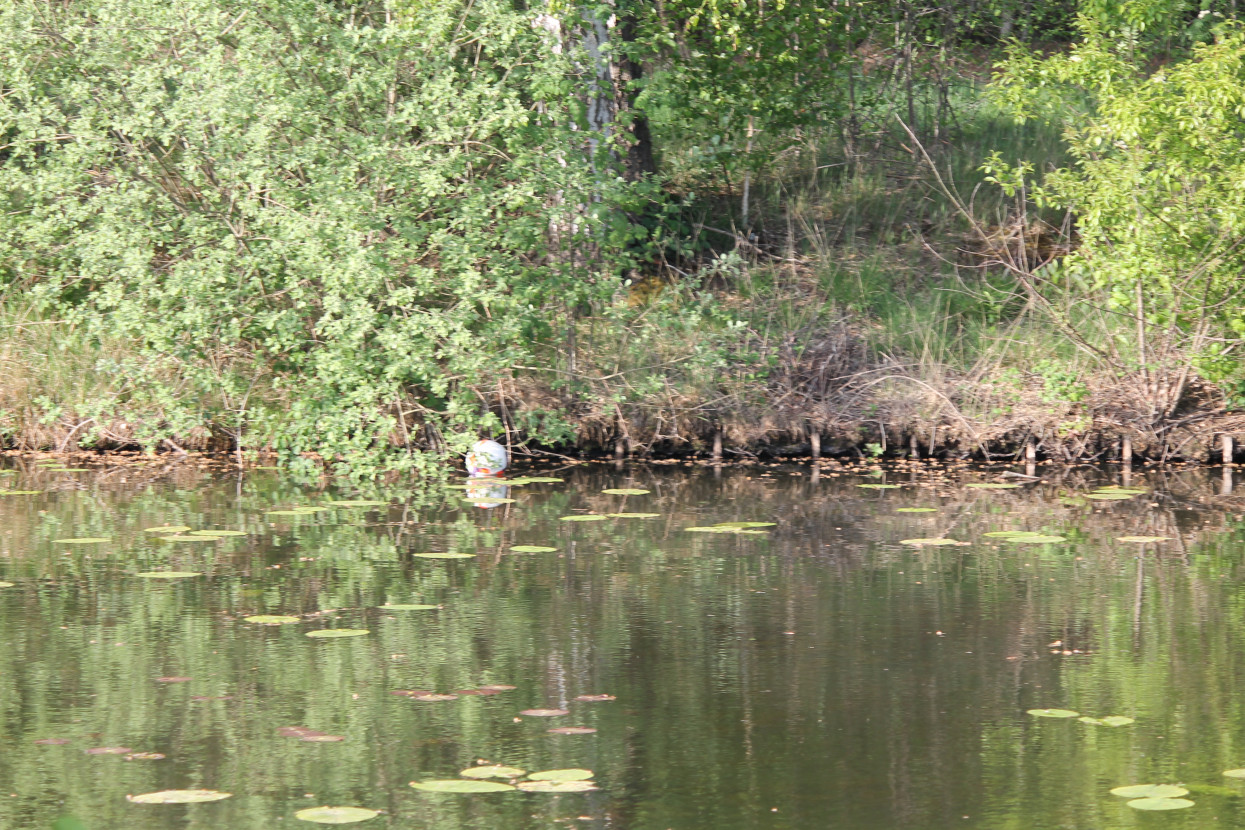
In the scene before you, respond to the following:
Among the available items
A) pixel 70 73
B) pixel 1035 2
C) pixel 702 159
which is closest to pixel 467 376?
pixel 70 73

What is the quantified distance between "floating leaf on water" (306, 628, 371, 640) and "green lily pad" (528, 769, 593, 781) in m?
2.11

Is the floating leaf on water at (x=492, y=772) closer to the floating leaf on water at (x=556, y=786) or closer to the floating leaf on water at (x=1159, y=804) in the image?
the floating leaf on water at (x=556, y=786)

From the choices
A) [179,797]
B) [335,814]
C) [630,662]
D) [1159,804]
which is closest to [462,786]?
[335,814]

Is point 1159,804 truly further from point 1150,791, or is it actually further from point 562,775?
point 562,775

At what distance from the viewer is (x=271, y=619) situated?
24.8 feet

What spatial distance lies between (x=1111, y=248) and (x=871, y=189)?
5781 mm

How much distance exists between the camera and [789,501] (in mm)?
11469

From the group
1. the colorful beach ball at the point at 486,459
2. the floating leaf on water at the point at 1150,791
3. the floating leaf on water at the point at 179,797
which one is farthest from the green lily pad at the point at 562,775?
the colorful beach ball at the point at 486,459

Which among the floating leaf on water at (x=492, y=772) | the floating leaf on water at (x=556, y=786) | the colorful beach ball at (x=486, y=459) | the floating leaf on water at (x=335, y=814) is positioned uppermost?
the colorful beach ball at (x=486, y=459)

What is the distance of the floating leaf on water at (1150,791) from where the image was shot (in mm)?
5117

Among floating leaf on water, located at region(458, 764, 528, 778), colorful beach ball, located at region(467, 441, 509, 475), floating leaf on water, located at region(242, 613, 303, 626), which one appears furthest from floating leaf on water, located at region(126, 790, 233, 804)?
colorful beach ball, located at region(467, 441, 509, 475)

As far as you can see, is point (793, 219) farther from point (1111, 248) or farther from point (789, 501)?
point (789, 501)

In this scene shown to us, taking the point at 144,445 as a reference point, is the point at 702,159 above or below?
above

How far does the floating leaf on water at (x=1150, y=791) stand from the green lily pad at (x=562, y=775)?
1.63 m
